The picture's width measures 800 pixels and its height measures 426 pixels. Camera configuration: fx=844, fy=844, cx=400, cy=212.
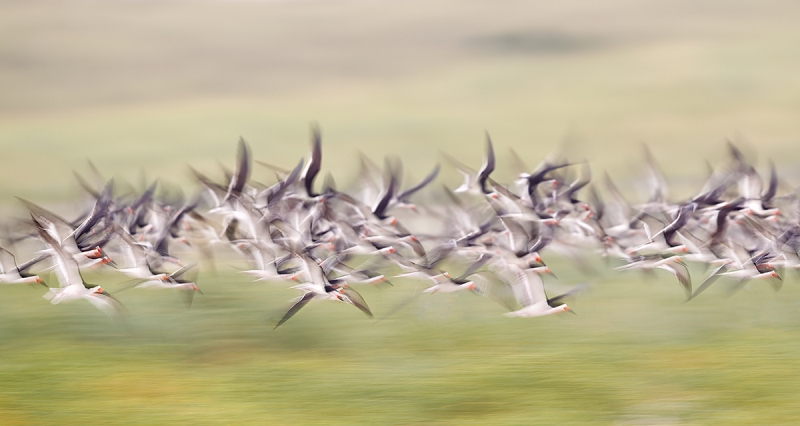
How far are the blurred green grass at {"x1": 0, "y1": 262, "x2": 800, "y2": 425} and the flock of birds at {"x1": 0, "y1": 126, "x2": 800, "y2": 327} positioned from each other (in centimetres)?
66

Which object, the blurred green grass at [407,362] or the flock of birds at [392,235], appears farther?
the flock of birds at [392,235]

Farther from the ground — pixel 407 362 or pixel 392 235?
pixel 392 235

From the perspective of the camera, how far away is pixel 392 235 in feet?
38.3

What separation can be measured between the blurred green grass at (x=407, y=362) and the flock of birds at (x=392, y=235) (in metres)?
0.66

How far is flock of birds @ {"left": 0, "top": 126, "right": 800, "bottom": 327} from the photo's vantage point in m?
10.7

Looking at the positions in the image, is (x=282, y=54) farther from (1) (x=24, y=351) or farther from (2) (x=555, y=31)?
(1) (x=24, y=351)

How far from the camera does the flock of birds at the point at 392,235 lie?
35.0 ft

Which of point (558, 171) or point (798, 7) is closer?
point (558, 171)

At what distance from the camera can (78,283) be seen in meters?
10.1

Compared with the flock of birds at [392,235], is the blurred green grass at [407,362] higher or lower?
lower

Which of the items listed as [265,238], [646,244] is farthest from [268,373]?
[646,244]

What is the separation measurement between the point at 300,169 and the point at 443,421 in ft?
13.4

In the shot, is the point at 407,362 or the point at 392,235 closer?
the point at 407,362

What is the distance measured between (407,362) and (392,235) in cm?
189
